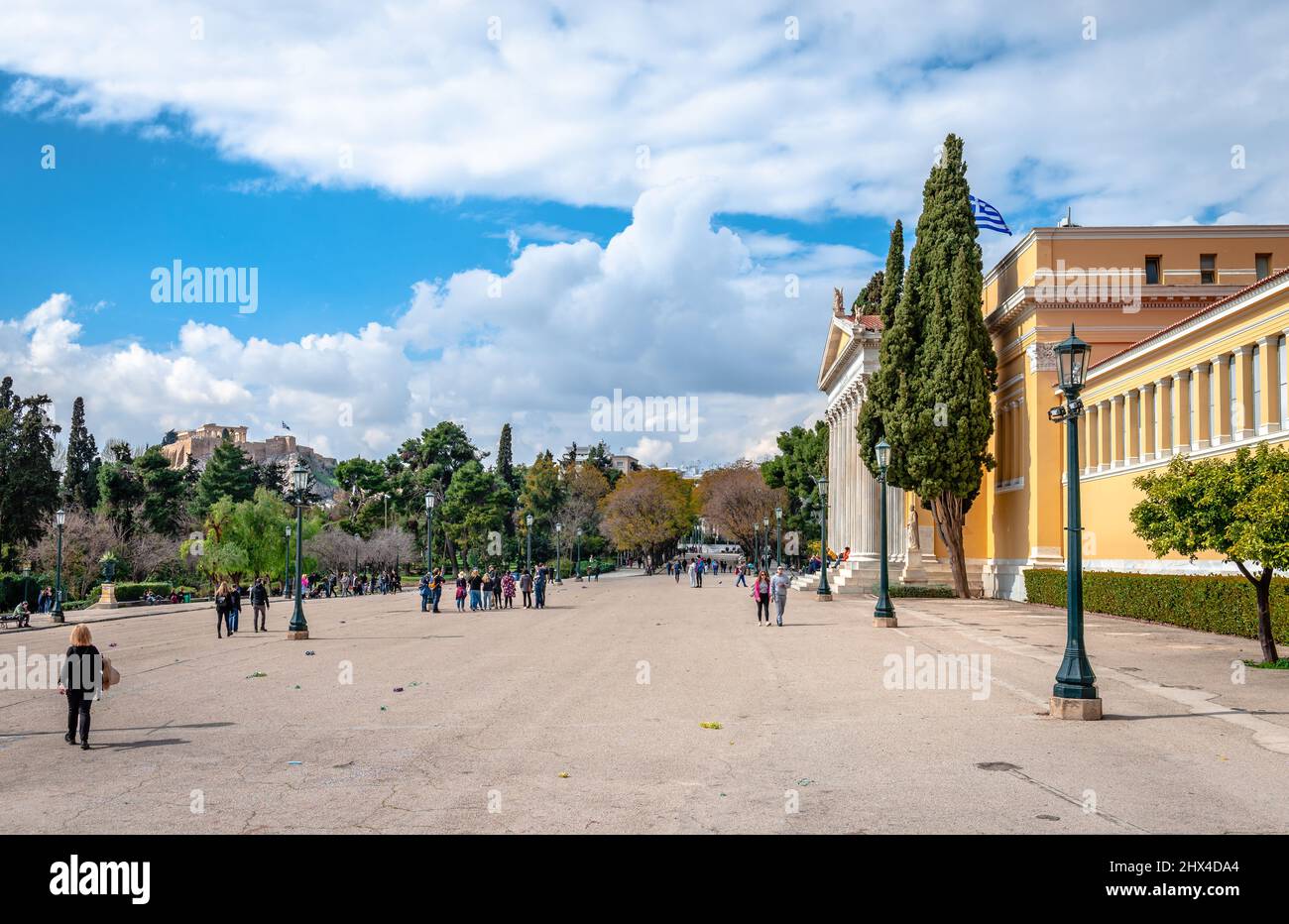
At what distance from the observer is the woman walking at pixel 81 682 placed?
10.4 m

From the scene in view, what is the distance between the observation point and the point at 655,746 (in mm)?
10328

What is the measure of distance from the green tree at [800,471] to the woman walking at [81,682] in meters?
67.5

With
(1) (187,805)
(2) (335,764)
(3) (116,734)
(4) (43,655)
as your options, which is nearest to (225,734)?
(3) (116,734)

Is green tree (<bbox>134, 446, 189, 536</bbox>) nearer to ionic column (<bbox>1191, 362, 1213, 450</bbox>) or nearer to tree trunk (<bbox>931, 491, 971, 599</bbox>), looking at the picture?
tree trunk (<bbox>931, 491, 971, 599</bbox>)

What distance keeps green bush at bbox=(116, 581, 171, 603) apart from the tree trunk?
121ft

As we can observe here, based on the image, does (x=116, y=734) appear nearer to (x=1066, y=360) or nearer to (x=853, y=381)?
(x=1066, y=360)

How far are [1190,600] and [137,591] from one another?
45970mm

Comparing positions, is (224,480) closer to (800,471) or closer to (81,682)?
(800,471)

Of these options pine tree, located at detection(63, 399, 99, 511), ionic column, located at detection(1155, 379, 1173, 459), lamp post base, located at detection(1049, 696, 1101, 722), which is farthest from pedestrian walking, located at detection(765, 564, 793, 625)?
pine tree, located at detection(63, 399, 99, 511)

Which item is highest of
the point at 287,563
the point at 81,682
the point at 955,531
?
the point at 955,531

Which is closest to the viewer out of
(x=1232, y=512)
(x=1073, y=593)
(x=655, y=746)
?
(x=655, y=746)

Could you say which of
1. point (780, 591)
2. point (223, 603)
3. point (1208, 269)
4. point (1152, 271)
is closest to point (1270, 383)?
point (780, 591)

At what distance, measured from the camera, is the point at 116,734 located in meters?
11.2

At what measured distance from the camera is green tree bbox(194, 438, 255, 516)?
81.0 metres
